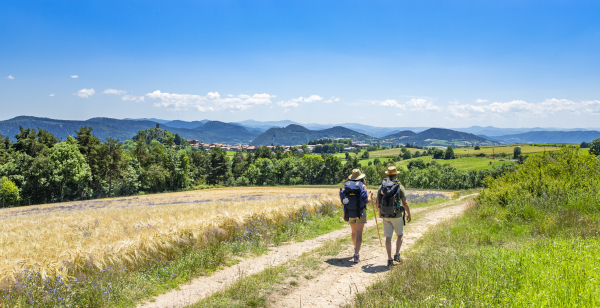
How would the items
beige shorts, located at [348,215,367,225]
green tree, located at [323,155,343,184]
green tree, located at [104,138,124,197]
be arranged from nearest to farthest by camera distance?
beige shorts, located at [348,215,367,225]
green tree, located at [104,138,124,197]
green tree, located at [323,155,343,184]

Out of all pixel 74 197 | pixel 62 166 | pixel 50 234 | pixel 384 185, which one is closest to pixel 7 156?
pixel 74 197

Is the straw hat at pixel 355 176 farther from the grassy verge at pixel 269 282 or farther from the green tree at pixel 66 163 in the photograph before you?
the green tree at pixel 66 163

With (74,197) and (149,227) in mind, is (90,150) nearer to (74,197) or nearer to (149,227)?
(74,197)

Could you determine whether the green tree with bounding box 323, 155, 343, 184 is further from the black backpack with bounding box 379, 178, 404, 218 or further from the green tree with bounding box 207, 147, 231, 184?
the black backpack with bounding box 379, 178, 404, 218

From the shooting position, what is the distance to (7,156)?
5994 centimetres

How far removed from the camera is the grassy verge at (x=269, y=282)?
5.81m

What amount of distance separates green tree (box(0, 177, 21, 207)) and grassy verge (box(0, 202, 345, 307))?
6253 cm

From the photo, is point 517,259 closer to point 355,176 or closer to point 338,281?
point 338,281

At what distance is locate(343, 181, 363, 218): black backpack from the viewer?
27.1 ft

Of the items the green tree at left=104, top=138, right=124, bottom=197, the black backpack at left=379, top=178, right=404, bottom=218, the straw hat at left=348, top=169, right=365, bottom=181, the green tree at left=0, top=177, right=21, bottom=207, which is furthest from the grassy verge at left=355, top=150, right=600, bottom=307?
the green tree at left=104, top=138, right=124, bottom=197

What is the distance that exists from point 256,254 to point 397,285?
5.54 metres

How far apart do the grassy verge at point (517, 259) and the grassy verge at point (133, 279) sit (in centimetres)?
494

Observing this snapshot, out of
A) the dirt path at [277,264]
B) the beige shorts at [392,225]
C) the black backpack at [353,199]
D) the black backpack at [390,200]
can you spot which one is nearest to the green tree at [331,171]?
the dirt path at [277,264]

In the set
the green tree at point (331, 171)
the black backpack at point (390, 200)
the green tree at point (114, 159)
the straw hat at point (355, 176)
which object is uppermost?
the straw hat at point (355, 176)
